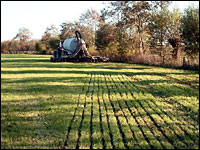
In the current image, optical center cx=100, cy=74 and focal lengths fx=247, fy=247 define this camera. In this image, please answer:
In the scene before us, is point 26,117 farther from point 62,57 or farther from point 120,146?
point 62,57

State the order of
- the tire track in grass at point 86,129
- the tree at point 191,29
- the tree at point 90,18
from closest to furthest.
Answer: the tire track in grass at point 86,129
the tree at point 191,29
the tree at point 90,18

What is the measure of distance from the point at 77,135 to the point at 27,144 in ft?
3.03

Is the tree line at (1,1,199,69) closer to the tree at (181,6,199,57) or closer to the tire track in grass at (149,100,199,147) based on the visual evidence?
the tree at (181,6,199,57)

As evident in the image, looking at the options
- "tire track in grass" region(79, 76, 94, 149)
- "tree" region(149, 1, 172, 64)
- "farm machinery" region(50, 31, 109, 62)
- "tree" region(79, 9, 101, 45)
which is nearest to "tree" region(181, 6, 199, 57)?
"tree" region(149, 1, 172, 64)

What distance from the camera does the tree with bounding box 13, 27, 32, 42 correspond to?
60047mm

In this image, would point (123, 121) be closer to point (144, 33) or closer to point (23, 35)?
point (144, 33)

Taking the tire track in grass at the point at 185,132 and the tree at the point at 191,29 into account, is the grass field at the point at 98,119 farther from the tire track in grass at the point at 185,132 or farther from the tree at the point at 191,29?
the tree at the point at 191,29

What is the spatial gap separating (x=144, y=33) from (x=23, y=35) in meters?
42.0

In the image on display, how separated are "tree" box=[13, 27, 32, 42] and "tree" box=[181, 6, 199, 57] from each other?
164 feet

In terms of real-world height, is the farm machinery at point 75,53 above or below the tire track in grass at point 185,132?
above

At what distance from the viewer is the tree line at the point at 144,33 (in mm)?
17281

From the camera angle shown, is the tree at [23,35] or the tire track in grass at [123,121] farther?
the tree at [23,35]

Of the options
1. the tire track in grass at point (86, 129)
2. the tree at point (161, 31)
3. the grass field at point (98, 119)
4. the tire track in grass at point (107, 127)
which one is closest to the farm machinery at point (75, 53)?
the tree at point (161, 31)

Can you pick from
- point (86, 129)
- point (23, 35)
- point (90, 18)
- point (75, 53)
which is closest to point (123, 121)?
point (86, 129)
